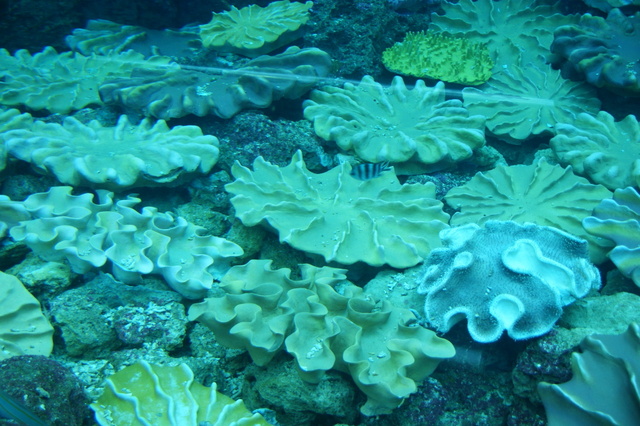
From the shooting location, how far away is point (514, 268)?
185cm

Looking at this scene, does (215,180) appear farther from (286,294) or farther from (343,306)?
(343,306)

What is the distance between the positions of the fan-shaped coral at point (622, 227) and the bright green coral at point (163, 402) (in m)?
1.94

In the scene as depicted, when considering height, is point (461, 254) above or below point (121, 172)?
above

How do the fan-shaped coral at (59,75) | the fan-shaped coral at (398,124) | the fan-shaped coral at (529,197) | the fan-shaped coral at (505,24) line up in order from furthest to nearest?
1. the fan-shaped coral at (505,24)
2. the fan-shaped coral at (59,75)
3. the fan-shaped coral at (398,124)
4. the fan-shaped coral at (529,197)

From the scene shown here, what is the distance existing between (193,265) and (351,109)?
2.03 meters

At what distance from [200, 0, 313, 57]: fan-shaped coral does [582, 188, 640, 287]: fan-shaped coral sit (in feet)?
10.8

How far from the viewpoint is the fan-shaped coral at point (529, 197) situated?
8.98 feet

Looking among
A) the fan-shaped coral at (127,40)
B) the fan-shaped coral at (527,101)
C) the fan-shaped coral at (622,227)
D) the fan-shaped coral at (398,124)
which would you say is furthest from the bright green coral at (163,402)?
the fan-shaped coral at (127,40)

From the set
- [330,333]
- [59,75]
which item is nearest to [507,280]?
[330,333]

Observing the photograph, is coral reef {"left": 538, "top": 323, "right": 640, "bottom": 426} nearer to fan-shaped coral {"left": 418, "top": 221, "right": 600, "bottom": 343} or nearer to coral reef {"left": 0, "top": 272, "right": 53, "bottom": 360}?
fan-shaped coral {"left": 418, "top": 221, "right": 600, "bottom": 343}

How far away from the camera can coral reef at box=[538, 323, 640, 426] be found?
1.46 metres

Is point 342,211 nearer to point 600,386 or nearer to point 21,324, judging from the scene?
point 600,386

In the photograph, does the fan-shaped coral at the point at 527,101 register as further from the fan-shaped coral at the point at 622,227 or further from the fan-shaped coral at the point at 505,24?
the fan-shaped coral at the point at 622,227

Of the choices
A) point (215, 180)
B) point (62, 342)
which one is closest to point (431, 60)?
point (215, 180)
